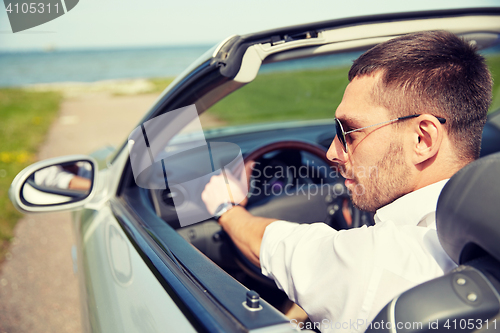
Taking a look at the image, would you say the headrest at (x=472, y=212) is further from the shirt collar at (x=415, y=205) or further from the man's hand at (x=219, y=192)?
the man's hand at (x=219, y=192)

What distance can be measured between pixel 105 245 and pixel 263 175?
931mm

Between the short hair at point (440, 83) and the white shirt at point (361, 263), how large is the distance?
0.24 metres

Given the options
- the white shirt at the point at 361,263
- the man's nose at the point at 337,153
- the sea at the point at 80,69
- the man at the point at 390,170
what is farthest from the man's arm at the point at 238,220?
the sea at the point at 80,69

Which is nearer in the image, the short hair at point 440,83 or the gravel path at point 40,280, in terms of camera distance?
the short hair at point 440,83

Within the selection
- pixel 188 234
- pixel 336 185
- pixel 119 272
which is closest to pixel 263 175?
pixel 336 185

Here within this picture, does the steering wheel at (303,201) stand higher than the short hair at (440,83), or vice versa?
the short hair at (440,83)

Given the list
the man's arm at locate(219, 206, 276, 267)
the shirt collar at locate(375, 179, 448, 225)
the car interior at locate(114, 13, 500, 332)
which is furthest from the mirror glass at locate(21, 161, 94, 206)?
the shirt collar at locate(375, 179, 448, 225)

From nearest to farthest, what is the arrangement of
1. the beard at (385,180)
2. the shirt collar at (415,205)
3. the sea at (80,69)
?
the shirt collar at (415,205)
the beard at (385,180)
the sea at (80,69)

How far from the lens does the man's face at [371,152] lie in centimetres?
132

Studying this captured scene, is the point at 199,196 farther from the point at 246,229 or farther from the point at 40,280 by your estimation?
the point at 40,280

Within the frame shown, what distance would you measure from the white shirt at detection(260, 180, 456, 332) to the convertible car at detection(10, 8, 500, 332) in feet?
0.36

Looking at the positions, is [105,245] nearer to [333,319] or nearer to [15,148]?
[333,319]

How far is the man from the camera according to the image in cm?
103

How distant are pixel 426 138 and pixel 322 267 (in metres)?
0.56
